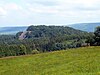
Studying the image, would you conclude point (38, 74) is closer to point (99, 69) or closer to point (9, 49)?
point (99, 69)

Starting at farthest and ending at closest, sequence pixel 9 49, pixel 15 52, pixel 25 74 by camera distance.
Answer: pixel 9 49 < pixel 15 52 < pixel 25 74

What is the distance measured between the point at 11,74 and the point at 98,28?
93.4 metres

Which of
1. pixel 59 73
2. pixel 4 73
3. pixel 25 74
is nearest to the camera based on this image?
pixel 59 73

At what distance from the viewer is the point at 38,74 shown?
27016 millimetres

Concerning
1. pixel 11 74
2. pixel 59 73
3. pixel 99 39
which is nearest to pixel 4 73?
pixel 11 74

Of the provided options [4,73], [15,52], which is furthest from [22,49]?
[4,73]

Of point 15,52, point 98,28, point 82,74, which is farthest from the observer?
point 15,52

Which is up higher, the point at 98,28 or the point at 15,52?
the point at 98,28

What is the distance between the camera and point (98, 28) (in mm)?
118688

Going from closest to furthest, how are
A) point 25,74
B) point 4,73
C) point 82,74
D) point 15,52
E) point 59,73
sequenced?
point 82,74
point 59,73
point 25,74
point 4,73
point 15,52

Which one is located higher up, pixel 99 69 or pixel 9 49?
pixel 99 69

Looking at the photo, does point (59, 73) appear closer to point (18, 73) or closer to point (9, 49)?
point (18, 73)

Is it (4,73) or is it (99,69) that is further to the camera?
(4,73)

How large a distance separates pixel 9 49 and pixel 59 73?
163635 mm
